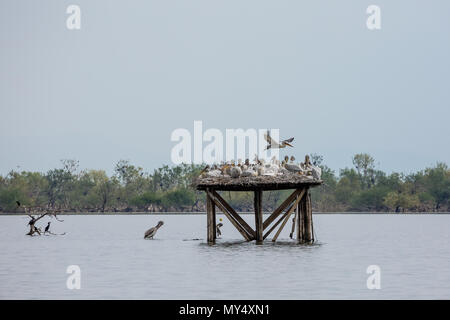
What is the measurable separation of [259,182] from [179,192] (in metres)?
83.8

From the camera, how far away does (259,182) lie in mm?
32156

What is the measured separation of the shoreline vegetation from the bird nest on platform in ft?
262

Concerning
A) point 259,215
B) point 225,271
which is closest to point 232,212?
point 259,215

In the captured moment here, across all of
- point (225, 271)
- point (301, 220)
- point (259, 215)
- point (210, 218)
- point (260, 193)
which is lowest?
point (225, 271)

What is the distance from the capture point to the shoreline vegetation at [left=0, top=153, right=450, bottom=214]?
373 ft

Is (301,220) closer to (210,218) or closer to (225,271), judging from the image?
(210,218)

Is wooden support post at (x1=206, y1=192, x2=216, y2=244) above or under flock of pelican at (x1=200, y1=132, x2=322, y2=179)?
under

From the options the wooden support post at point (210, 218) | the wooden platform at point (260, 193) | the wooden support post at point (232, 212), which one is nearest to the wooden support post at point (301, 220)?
the wooden platform at point (260, 193)

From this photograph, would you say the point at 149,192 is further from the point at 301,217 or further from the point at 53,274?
the point at 53,274

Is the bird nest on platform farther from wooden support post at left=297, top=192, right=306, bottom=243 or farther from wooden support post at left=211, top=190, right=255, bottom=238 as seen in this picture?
wooden support post at left=297, top=192, right=306, bottom=243

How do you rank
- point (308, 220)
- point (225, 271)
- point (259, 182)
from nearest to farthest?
point (225, 271) → point (259, 182) → point (308, 220)

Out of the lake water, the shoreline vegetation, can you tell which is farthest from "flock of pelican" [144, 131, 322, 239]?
the shoreline vegetation

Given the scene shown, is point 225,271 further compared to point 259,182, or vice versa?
point 259,182

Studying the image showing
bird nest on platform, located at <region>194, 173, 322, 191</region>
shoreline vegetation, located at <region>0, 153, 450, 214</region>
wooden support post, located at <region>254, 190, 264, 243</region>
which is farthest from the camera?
shoreline vegetation, located at <region>0, 153, 450, 214</region>
